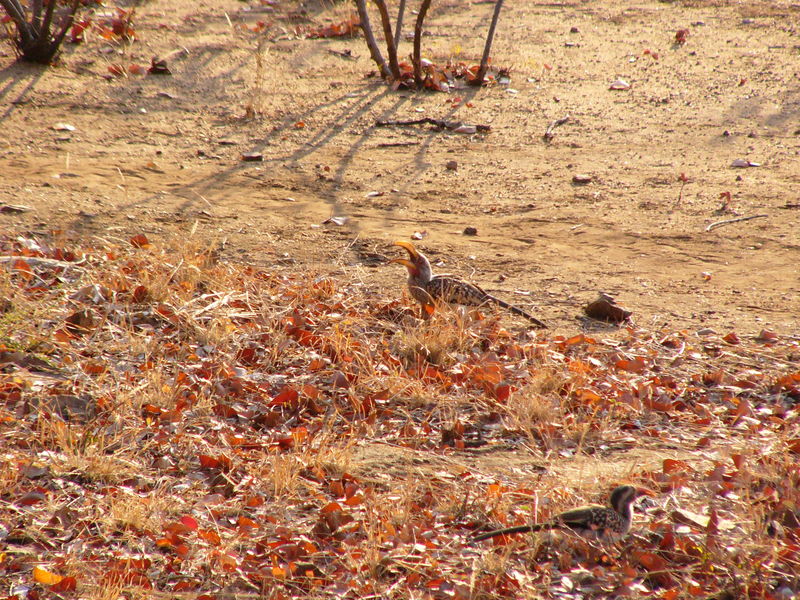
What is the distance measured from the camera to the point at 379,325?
213 inches

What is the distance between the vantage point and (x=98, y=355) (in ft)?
15.1

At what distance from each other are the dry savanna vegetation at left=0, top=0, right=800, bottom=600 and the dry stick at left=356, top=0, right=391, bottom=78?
0.25 ft

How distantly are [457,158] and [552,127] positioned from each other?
153 cm

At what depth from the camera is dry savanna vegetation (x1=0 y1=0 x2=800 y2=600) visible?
3297 millimetres

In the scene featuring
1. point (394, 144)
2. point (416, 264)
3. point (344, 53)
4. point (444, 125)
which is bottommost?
point (416, 264)

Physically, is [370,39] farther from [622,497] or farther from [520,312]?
[622,497]

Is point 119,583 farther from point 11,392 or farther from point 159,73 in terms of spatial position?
point 159,73

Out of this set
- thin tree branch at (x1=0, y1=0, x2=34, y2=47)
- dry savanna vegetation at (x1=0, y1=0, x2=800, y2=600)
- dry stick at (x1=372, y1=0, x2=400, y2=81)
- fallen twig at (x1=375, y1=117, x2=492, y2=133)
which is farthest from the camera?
dry stick at (x1=372, y1=0, x2=400, y2=81)

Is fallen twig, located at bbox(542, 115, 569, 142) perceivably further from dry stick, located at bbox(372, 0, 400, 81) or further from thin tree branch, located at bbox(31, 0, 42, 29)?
thin tree branch, located at bbox(31, 0, 42, 29)

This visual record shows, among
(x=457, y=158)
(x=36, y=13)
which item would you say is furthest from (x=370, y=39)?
(x=36, y=13)

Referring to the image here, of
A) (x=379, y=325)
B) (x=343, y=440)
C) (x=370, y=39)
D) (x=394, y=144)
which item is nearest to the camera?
(x=343, y=440)

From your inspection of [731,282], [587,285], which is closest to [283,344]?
[587,285]


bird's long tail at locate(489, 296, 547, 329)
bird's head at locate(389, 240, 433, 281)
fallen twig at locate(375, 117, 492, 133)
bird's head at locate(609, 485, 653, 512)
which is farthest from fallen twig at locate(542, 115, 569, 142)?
bird's head at locate(609, 485, 653, 512)

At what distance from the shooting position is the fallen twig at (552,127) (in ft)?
29.7
